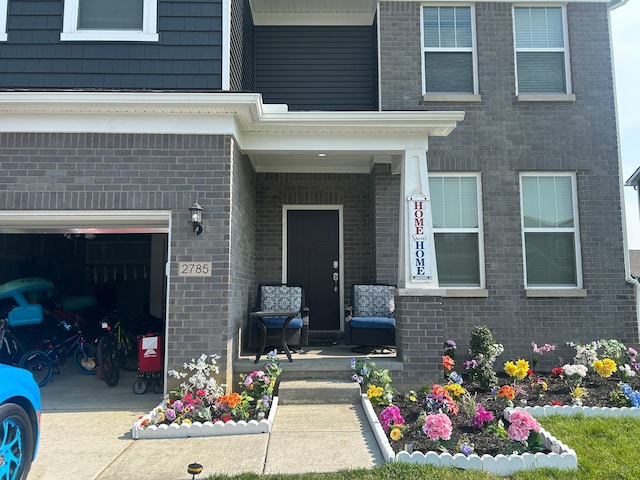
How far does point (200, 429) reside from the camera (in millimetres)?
4258

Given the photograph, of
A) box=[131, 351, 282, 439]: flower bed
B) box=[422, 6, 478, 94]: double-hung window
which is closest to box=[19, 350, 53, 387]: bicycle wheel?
box=[131, 351, 282, 439]: flower bed

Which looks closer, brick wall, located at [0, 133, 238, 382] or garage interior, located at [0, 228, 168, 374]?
brick wall, located at [0, 133, 238, 382]

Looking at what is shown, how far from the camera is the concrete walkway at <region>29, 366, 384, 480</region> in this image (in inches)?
138

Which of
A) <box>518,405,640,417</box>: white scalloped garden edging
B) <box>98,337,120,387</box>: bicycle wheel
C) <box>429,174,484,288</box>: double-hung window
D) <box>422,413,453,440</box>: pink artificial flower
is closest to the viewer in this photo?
<box>422,413,453,440</box>: pink artificial flower

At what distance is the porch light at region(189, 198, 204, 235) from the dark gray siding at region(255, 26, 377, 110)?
3.46 meters

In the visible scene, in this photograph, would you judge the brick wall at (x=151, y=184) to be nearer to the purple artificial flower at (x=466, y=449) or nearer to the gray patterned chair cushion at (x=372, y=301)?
the gray patterned chair cushion at (x=372, y=301)

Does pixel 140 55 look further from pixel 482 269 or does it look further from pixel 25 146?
pixel 482 269

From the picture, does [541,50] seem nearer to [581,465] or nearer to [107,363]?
[581,465]

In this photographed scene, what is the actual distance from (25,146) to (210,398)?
354 centimetres

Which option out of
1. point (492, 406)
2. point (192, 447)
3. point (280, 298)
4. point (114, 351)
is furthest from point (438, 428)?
point (114, 351)

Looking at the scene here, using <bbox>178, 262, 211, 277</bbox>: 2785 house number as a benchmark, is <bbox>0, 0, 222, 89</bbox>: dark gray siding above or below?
above

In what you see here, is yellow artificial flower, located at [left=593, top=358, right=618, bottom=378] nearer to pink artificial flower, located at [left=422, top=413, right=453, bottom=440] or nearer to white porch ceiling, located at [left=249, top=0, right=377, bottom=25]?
pink artificial flower, located at [left=422, top=413, right=453, bottom=440]

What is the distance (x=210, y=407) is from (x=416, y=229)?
3.13m

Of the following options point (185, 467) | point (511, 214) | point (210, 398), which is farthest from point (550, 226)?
point (185, 467)
